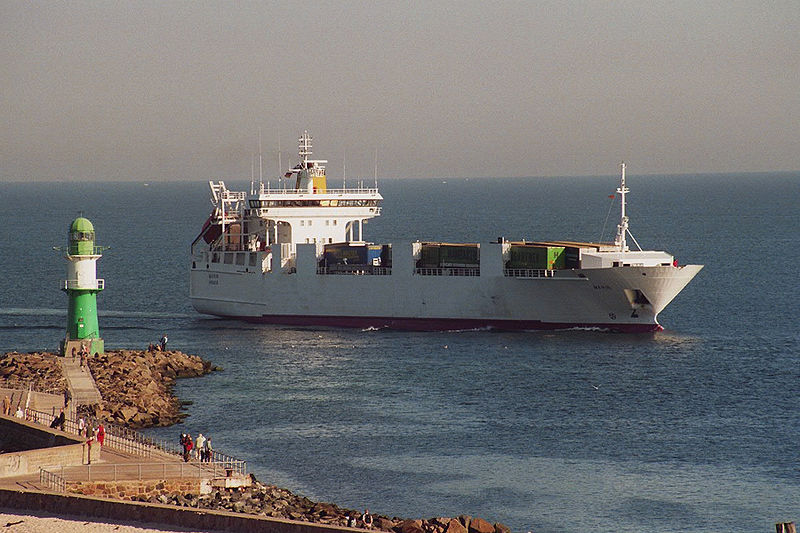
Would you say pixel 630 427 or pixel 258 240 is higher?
pixel 258 240

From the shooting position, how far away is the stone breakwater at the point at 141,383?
126 ft

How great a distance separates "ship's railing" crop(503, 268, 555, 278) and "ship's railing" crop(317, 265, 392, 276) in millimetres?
5633

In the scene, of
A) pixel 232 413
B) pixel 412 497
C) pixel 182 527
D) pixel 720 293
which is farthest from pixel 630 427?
pixel 720 293

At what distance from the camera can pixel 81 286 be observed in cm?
4588

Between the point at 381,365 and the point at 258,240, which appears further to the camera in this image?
the point at 258,240

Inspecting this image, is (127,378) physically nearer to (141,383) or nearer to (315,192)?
(141,383)

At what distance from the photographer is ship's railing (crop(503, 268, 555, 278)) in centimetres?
5606

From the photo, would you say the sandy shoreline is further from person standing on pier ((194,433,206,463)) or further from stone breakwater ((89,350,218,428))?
stone breakwater ((89,350,218,428))

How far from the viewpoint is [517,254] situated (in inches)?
2238

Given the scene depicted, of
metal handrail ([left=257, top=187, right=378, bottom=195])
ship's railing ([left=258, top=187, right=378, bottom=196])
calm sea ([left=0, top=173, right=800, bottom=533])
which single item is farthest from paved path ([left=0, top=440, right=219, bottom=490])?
ship's railing ([left=258, top=187, right=378, bottom=196])

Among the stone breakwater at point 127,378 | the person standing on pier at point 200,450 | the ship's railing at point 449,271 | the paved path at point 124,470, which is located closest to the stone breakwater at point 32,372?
the stone breakwater at point 127,378

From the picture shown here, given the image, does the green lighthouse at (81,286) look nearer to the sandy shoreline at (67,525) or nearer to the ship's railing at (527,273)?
the ship's railing at (527,273)

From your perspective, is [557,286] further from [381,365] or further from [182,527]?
[182,527]

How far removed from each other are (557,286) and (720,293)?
18.0 meters
